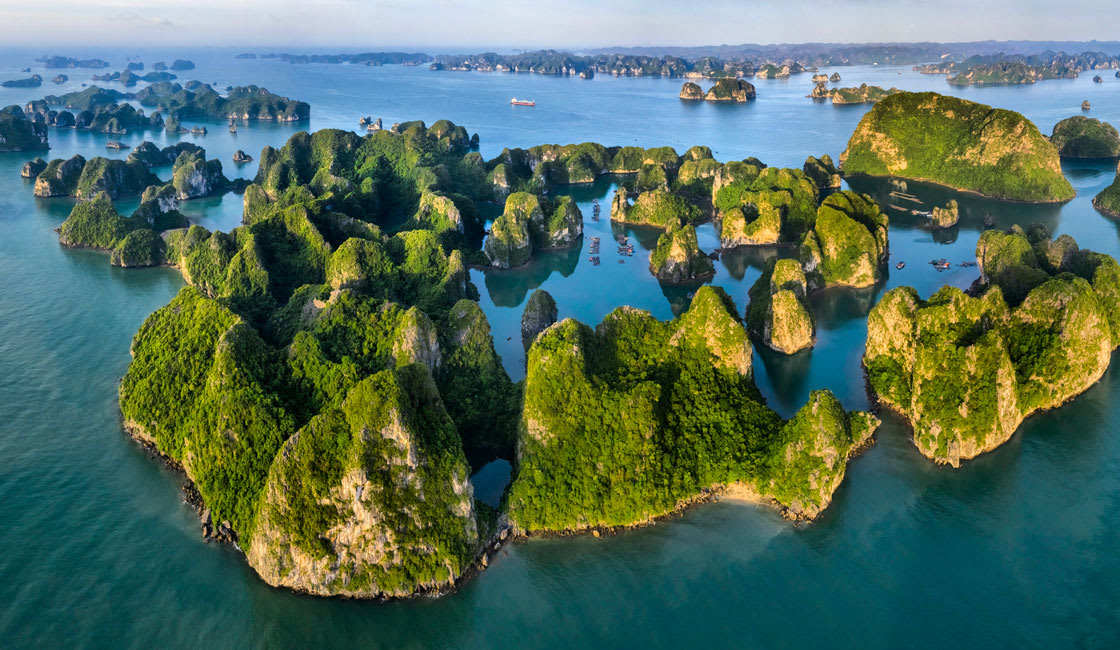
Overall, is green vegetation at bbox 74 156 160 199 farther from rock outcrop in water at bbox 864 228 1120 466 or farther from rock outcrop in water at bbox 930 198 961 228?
rock outcrop in water at bbox 930 198 961 228

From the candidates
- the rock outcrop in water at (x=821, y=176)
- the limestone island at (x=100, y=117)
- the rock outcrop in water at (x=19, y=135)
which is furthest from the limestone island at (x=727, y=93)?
the rock outcrop in water at (x=19, y=135)

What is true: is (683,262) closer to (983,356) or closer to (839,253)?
(839,253)

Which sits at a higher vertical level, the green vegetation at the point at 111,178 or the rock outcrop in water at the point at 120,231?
the green vegetation at the point at 111,178

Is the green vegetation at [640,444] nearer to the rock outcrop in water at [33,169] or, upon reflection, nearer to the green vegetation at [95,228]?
the green vegetation at [95,228]

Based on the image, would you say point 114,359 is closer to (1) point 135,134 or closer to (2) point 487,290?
(2) point 487,290

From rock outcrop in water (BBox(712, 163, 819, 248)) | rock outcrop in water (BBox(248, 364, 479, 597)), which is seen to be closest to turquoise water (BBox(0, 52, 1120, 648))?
rock outcrop in water (BBox(248, 364, 479, 597))

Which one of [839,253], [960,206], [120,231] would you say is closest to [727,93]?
[960,206]
